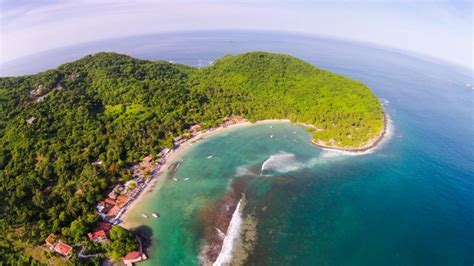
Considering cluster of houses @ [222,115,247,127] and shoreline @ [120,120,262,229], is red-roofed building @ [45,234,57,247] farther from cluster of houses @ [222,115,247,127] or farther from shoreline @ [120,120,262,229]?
cluster of houses @ [222,115,247,127]

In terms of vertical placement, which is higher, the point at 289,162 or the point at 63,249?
the point at 289,162

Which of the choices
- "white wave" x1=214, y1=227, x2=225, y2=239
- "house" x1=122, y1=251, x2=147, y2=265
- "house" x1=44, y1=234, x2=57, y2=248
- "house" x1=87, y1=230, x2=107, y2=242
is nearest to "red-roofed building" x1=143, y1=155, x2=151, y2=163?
"house" x1=87, y1=230, x2=107, y2=242

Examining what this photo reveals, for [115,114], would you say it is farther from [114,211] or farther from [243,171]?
[243,171]

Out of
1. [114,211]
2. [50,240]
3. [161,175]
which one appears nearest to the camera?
[50,240]

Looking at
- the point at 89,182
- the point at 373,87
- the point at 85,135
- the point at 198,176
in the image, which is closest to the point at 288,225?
the point at 198,176

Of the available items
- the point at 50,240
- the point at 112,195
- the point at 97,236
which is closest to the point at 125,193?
the point at 112,195

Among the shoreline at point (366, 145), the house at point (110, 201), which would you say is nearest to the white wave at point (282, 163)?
the shoreline at point (366, 145)

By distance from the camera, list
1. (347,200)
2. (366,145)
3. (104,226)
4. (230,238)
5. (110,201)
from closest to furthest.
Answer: (230,238), (104,226), (110,201), (347,200), (366,145)
